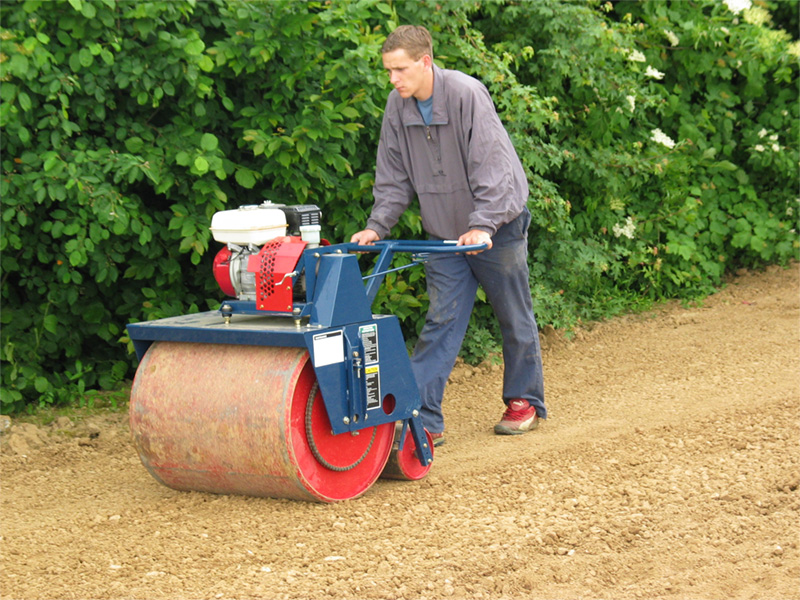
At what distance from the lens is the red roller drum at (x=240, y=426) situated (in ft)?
12.1

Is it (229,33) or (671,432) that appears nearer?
(671,432)

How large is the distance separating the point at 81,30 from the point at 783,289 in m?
6.03

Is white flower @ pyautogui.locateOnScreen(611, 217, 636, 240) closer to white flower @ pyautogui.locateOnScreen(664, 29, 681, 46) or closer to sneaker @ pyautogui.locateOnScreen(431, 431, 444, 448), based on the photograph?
white flower @ pyautogui.locateOnScreen(664, 29, 681, 46)

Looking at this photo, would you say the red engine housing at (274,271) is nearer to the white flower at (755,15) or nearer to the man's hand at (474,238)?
the man's hand at (474,238)

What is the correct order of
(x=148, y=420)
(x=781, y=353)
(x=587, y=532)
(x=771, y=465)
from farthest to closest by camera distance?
(x=781, y=353) < (x=771, y=465) < (x=148, y=420) < (x=587, y=532)

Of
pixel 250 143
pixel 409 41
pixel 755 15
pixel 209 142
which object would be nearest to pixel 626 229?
pixel 755 15

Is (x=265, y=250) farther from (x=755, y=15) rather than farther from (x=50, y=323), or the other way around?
(x=755, y=15)

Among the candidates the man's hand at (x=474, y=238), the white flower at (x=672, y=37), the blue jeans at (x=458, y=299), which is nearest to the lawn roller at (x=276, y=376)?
the man's hand at (x=474, y=238)

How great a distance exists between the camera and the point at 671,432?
4789mm

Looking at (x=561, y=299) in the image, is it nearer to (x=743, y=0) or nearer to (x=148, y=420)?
(x=743, y=0)

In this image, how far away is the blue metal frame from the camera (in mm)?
3729

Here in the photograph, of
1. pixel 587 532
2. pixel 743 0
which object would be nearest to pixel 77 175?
pixel 587 532

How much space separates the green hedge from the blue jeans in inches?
39.2

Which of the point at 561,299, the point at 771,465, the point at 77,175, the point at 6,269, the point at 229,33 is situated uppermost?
the point at 229,33
